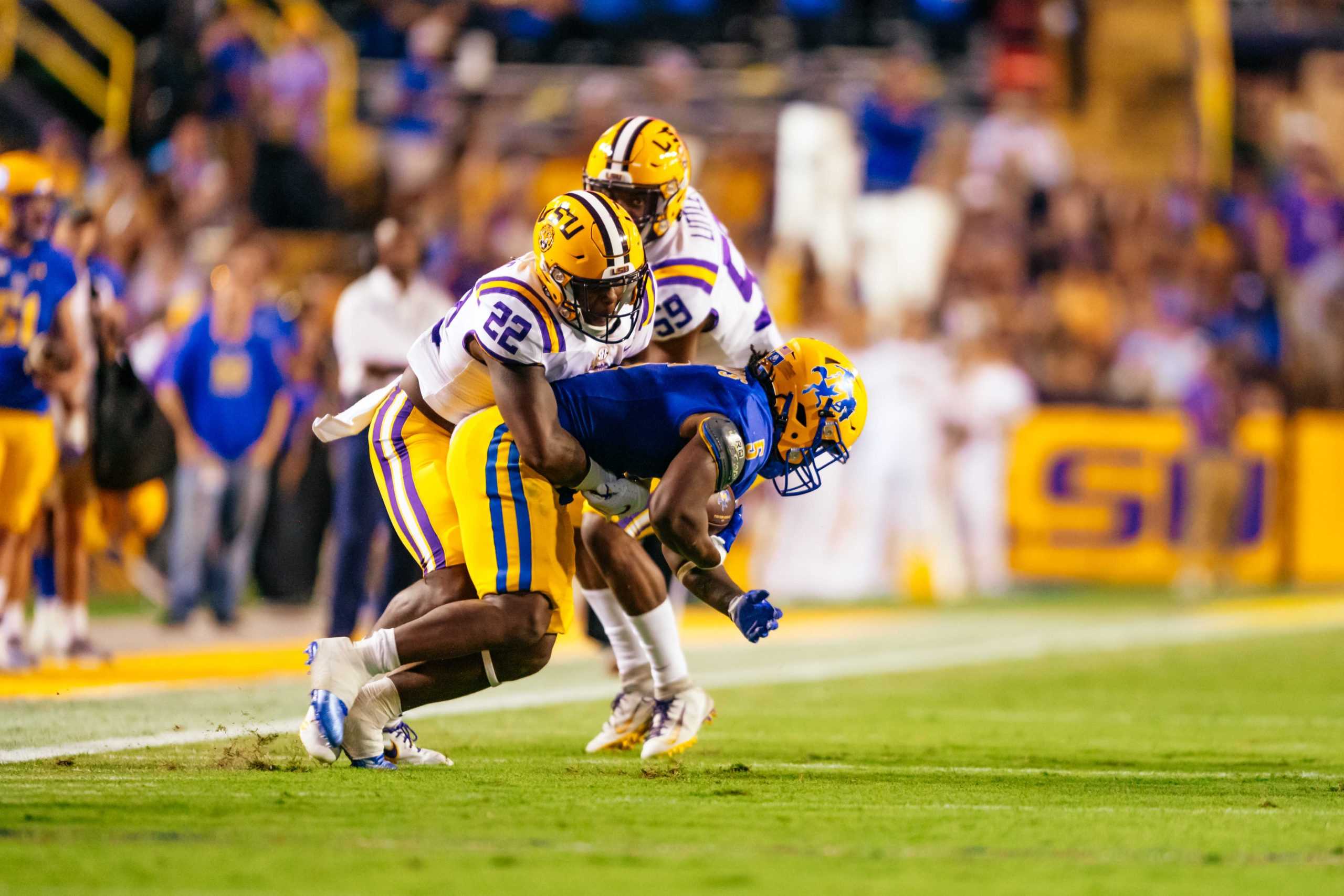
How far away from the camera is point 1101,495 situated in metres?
16.4

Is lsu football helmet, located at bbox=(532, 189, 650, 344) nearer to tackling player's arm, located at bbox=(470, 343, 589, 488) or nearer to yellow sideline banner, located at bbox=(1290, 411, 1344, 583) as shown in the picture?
tackling player's arm, located at bbox=(470, 343, 589, 488)

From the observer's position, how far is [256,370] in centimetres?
1164

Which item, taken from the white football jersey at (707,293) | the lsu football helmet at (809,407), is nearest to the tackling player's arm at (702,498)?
the lsu football helmet at (809,407)

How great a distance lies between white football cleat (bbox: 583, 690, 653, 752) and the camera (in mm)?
6469

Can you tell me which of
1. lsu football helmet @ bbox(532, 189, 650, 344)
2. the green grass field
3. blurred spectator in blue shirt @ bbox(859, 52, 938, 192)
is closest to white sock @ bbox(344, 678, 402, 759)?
the green grass field

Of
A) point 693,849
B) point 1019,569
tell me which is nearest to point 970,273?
point 1019,569

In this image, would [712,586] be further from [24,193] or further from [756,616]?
[24,193]

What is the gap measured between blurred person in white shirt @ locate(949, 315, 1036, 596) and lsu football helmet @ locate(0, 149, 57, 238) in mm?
8792

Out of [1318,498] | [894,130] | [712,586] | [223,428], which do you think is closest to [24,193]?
[223,428]

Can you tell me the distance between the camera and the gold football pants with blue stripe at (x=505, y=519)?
5598mm

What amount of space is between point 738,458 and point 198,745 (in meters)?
2.00

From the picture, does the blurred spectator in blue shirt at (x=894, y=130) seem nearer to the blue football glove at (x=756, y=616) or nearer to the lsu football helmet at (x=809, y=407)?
the lsu football helmet at (x=809, y=407)

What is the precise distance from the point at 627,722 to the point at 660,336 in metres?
1.39

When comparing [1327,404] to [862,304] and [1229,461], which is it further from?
[862,304]
